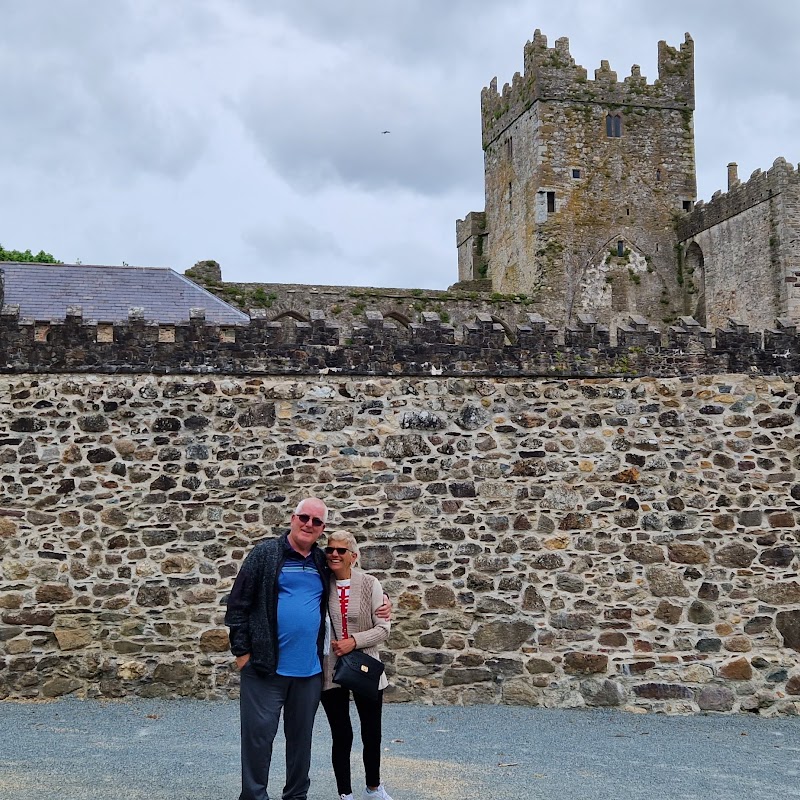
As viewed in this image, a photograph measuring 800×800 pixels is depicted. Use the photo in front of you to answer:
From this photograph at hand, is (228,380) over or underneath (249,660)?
over

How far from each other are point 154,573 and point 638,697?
4.93 metres

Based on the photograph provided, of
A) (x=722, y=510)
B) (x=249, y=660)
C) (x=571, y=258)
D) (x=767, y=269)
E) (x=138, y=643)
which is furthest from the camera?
(x=571, y=258)

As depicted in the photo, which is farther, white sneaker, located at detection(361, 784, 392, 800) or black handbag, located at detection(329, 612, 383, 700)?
white sneaker, located at detection(361, 784, 392, 800)

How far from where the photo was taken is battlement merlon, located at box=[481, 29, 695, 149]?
35.7 meters

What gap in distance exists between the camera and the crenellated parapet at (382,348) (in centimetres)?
975

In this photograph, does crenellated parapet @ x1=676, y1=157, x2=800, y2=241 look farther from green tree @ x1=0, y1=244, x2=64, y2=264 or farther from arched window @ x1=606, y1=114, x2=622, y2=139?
green tree @ x1=0, y1=244, x2=64, y2=264

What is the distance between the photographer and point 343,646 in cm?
606

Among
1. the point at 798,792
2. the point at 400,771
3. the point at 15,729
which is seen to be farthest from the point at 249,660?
the point at 798,792

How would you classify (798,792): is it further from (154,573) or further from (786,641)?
(154,573)

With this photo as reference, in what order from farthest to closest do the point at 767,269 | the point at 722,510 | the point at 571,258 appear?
the point at 571,258
the point at 767,269
the point at 722,510

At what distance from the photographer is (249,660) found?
5680 millimetres

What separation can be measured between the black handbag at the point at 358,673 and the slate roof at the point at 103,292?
10.6m

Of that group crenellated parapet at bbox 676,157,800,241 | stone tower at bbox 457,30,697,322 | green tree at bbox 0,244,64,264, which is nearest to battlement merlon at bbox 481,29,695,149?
stone tower at bbox 457,30,697,322

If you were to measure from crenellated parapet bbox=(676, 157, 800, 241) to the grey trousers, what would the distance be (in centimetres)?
3033
